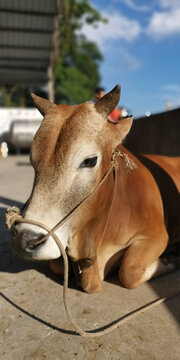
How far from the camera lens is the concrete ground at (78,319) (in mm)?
1656

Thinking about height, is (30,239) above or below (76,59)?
above

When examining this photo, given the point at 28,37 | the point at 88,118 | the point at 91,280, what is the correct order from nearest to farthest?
the point at 88,118
the point at 91,280
the point at 28,37

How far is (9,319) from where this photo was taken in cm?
192

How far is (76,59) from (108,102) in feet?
102

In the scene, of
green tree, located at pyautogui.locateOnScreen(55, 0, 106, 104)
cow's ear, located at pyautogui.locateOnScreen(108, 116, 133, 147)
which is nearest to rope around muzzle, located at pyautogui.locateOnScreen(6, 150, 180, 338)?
cow's ear, located at pyautogui.locateOnScreen(108, 116, 133, 147)

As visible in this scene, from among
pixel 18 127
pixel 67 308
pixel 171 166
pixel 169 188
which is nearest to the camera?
pixel 67 308

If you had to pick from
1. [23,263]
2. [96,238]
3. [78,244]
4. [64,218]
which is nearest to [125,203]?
[96,238]

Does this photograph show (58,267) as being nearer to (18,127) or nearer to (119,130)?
(119,130)

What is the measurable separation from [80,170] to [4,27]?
12746 mm

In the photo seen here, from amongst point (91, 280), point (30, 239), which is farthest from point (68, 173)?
point (91, 280)

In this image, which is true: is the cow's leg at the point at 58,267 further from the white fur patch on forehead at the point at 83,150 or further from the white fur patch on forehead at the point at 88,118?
the white fur patch on forehead at the point at 88,118

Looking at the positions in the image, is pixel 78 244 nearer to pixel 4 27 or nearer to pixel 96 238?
pixel 96 238

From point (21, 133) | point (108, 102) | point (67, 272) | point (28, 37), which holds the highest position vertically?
point (108, 102)

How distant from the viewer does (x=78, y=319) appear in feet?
6.32
